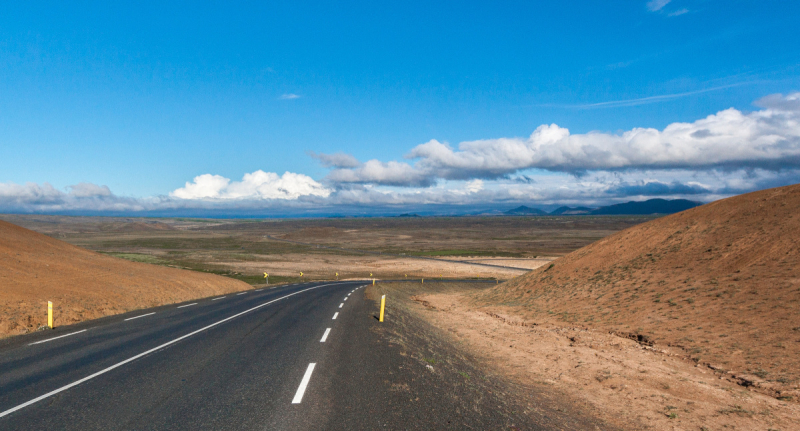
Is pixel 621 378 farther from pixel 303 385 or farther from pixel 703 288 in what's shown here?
pixel 703 288

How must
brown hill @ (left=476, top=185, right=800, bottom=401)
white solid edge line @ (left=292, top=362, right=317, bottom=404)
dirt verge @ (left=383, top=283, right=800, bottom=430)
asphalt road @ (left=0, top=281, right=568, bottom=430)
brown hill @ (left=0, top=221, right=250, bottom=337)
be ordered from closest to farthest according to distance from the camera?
asphalt road @ (left=0, top=281, right=568, bottom=430) → white solid edge line @ (left=292, top=362, right=317, bottom=404) → dirt verge @ (left=383, top=283, right=800, bottom=430) → brown hill @ (left=476, top=185, right=800, bottom=401) → brown hill @ (left=0, top=221, right=250, bottom=337)

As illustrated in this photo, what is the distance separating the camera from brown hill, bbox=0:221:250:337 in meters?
18.0

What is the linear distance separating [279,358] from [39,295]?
16.9m

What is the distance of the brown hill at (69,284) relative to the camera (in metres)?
18.0

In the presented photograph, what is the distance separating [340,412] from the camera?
25.1ft

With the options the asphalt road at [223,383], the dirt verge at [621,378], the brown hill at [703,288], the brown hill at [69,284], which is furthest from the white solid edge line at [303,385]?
the brown hill at [69,284]

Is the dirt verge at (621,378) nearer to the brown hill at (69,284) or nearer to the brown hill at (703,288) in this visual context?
the brown hill at (703,288)

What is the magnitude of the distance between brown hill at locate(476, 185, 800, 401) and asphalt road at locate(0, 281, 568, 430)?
1077 cm

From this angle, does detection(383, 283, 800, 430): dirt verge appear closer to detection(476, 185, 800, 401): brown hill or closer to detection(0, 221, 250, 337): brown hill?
detection(476, 185, 800, 401): brown hill

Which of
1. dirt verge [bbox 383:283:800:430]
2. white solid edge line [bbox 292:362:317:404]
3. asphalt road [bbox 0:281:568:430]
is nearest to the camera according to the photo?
asphalt road [bbox 0:281:568:430]

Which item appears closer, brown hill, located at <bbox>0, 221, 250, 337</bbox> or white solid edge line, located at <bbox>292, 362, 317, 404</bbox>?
white solid edge line, located at <bbox>292, 362, 317, 404</bbox>

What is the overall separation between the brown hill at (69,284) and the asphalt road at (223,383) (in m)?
3.59

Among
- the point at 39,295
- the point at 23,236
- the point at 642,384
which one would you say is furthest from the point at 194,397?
the point at 23,236

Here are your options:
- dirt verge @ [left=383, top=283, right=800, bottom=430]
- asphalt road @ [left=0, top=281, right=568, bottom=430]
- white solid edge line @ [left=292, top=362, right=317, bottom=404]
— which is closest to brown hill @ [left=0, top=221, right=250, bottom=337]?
asphalt road @ [left=0, top=281, right=568, bottom=430]
